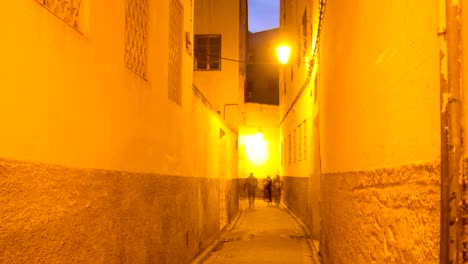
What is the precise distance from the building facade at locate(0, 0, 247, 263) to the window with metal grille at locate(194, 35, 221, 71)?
12258 mm

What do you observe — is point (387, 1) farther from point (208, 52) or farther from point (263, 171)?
point (263, 171)

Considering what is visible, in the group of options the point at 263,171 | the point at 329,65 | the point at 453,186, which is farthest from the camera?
the point at 263,171

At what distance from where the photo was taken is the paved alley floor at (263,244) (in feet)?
33.2

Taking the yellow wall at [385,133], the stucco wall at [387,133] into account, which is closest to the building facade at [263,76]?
the yellow wall at [385,133]

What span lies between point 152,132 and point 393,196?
3.59 meters

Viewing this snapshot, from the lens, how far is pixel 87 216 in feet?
13.5

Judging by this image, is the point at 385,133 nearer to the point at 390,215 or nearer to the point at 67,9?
the point at 390,215

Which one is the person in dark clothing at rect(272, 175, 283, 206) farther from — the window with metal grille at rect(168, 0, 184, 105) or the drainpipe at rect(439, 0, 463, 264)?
the drainpipe at rect(439, 0, 463, 264)

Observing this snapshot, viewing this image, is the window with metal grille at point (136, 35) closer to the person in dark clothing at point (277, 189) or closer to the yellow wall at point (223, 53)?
the yellow wall at point (223, 53)

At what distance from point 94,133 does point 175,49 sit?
3.86m

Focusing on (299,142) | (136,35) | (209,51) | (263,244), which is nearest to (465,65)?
(136,35)

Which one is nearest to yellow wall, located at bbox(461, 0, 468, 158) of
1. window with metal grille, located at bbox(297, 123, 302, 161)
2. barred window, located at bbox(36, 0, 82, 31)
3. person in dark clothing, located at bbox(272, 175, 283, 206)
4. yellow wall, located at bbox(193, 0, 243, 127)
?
barred window, located at bbox(36, 0, 82, 31)

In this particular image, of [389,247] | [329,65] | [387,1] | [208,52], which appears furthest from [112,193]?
[208,52]

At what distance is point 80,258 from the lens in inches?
156
